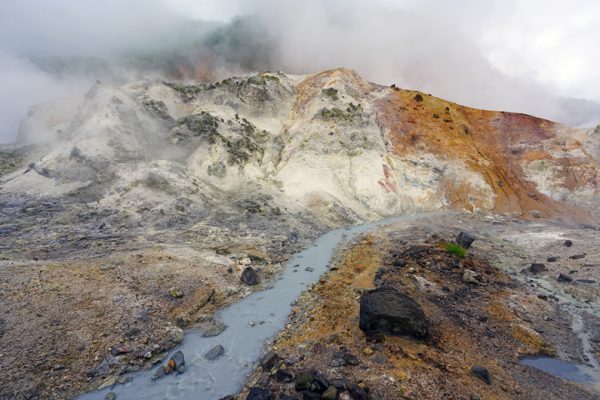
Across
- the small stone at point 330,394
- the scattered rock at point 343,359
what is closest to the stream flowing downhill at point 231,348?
the scattered rock at point 343,359

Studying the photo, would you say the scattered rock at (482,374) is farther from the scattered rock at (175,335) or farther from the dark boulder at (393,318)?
the scattered rock at (175,335)

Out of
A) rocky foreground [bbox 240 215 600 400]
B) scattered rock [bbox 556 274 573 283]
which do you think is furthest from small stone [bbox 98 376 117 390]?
scattered rock [bbox 556 274 573 283]

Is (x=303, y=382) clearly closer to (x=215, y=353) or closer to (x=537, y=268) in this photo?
(x=215, y=353)

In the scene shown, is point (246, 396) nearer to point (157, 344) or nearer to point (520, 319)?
point (157, 344)

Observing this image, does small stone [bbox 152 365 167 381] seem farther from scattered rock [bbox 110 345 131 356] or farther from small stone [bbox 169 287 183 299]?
small stone [bbox 169 287 183 299]

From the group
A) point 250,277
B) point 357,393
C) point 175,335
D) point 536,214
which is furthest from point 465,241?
point 536,214

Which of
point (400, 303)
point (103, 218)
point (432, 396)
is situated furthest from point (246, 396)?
point (103, 218)
